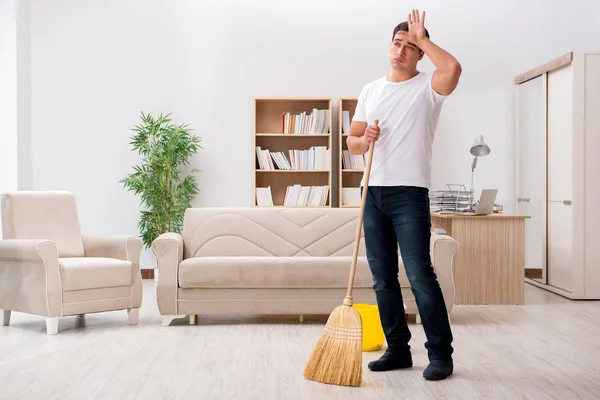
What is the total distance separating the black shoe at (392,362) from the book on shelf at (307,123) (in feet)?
13.0

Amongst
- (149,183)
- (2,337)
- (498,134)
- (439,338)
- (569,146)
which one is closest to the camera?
(439,338)

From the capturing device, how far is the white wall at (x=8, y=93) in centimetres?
700

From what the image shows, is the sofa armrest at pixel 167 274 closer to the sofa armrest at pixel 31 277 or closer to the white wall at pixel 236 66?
the sofa armrest at pixel 31 277

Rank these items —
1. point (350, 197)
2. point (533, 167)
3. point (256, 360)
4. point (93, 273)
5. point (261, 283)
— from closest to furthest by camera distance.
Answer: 1. point (256, 360)
2. point (93, 273)
3. point (261, 283)
4. point (533, 167)
5. point (350, 197)

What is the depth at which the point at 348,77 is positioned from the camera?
7.44 m

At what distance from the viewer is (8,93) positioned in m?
7.08

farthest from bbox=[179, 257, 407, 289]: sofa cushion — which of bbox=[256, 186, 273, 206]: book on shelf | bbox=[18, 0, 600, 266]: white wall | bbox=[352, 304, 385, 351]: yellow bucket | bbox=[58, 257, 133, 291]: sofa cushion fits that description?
bbox=[18, 0, 600, 266]: white wall

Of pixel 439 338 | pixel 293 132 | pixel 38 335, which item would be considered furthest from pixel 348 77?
pixel 439 338

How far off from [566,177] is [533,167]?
31.6 inches

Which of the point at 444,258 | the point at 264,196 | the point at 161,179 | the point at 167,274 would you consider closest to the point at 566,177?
the point at 444,258

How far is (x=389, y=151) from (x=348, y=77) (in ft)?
14.3

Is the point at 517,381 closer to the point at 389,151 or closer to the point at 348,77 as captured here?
the point at 389,151

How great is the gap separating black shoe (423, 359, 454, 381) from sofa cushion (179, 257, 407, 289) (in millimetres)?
1545

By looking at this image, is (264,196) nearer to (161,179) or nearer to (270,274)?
(161,179)
